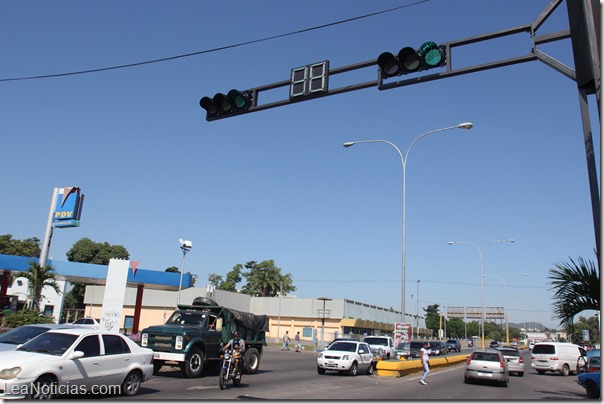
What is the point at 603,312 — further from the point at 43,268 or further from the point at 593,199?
the point at 43,268

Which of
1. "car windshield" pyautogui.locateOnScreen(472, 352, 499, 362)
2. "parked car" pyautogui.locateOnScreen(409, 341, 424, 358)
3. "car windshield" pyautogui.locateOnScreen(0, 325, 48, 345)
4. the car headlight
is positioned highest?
"car windshield" pyautogui.locateOnScreen(0, 325, 48, 345)

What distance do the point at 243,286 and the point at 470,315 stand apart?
138ft

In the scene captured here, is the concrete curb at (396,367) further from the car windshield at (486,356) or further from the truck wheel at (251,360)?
the truck wheel at (251,360)

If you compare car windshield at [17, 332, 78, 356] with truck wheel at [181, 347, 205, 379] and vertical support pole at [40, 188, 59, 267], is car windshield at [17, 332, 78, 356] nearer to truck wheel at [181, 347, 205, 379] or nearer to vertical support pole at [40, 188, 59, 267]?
truck wheel at [181, 347, 205, 379]

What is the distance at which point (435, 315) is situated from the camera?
116812 millimetres

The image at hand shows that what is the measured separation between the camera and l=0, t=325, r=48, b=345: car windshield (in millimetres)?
12406

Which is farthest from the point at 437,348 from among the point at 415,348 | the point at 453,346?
the point at 453,346

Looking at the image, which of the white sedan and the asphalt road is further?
the asphalt road

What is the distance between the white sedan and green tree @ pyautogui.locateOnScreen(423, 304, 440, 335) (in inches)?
4046

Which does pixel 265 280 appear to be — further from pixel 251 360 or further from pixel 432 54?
pixel 432 54

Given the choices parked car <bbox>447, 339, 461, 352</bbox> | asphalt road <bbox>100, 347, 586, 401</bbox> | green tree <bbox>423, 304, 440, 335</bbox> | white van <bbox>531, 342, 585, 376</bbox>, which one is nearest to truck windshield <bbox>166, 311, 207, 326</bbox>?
asphalt road <bbox>100, 347, 586, 401</bbox>

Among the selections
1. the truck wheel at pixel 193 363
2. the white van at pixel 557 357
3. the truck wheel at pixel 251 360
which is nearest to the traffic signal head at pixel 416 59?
the truck wheel at pixel 193 363

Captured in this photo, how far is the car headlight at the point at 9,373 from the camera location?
8719mm

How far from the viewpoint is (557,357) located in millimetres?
29828
